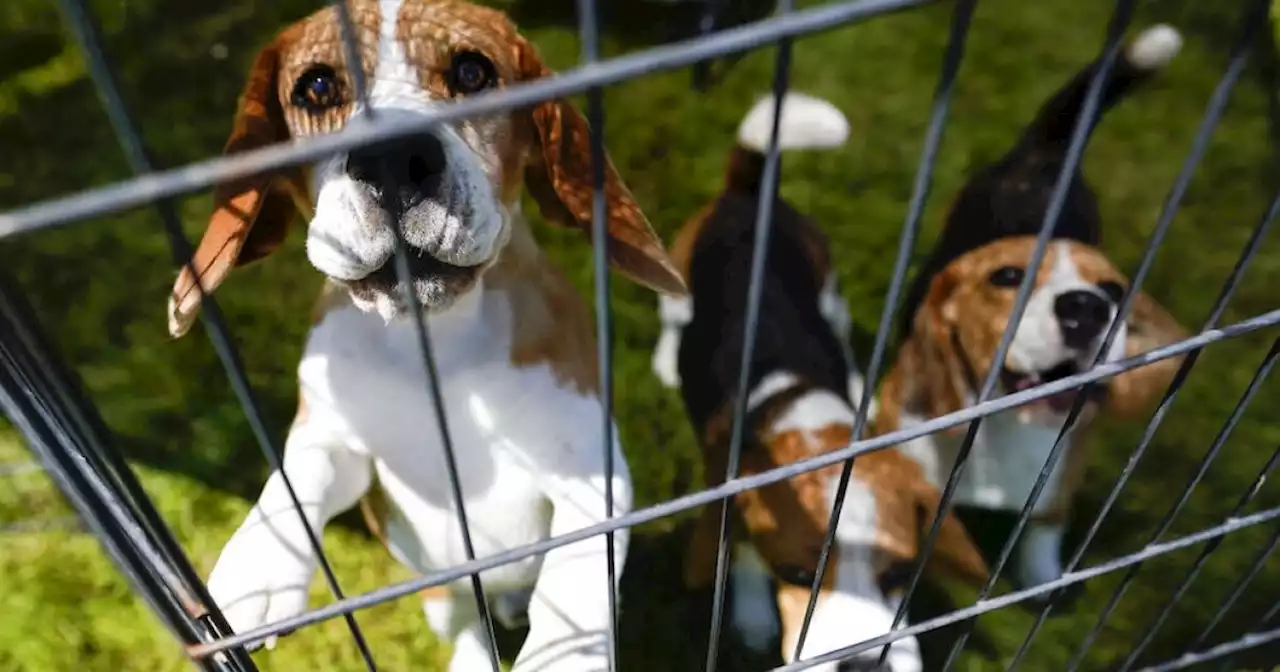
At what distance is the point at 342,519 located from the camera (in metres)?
1.81

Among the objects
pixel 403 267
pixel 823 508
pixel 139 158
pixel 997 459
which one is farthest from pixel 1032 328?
pixel 139 158

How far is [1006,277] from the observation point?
166 cm

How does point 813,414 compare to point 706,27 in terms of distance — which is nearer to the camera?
point 813,414

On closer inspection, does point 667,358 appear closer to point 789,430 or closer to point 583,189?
point 789,430

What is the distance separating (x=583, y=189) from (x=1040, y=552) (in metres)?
1.08

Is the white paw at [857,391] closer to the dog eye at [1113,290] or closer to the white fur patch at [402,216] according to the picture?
the dog eye at [1113,290]

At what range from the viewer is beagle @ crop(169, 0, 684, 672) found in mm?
1037

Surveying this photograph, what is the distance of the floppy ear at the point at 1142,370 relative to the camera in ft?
5.42

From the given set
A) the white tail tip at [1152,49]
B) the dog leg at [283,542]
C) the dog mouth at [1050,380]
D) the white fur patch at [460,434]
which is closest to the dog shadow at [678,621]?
the dog mouth at [1050,380]

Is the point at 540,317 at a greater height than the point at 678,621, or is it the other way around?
the point at 540,317

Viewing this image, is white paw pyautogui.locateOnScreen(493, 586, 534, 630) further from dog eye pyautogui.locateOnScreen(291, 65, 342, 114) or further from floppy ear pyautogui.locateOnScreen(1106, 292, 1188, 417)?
floppy ear pyautogui.locateOnScreen(1106, 292, 1188, 417)

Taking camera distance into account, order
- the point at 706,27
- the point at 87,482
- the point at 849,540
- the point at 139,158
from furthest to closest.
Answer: the point at 706,27, the point at 849,540, the point at 87,482, the point at 139,158

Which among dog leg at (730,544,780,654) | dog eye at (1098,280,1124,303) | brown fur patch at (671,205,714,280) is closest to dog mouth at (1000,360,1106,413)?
dog eye at (1098,280,1124,303)

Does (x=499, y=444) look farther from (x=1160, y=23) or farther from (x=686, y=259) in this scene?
(x=1160, y=23)
